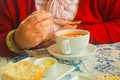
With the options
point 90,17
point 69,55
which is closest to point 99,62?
point 69,55

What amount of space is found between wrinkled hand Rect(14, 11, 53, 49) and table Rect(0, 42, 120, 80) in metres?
0.07

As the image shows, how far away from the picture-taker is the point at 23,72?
73 centimetres

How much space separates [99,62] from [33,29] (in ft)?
0.81

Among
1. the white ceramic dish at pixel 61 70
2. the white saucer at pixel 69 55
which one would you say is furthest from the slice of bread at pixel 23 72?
the white saucer at pixel 69 55

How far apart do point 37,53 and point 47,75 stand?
0.69 ft

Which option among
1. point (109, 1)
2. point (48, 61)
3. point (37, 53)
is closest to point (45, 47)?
point (37, 53)

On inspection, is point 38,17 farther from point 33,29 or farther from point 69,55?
point 69,55

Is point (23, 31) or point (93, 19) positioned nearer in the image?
point (23, 31)

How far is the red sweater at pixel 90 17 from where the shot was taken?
106cm

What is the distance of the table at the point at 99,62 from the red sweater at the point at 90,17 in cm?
5

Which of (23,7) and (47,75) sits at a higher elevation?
(23,7)

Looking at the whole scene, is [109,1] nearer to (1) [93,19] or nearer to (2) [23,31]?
(1) [93,19]

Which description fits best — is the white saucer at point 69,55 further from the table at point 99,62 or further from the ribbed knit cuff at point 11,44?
the ribbed knit cuff at point 11,44

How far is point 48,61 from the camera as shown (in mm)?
824
